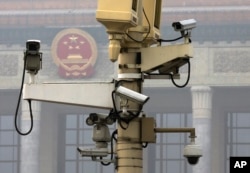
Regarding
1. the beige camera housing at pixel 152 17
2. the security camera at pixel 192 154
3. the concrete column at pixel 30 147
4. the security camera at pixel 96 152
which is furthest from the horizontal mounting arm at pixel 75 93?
the concrete column at pixel 30 147

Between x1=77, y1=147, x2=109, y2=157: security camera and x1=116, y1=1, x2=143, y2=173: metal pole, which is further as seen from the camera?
x1=77, y1=147, x2=109, y2=157: security camera

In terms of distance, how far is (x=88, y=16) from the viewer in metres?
110

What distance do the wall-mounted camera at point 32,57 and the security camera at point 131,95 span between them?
0.71 m

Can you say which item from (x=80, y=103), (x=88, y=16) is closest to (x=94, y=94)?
(x=80, y=103)

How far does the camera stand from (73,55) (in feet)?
336

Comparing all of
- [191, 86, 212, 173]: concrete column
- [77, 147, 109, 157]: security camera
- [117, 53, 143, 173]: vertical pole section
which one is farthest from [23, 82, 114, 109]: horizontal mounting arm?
[191, 86, 212, 173]: concrete column

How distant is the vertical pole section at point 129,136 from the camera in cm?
1115

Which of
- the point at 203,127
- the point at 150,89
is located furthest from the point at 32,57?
the point at 150,89

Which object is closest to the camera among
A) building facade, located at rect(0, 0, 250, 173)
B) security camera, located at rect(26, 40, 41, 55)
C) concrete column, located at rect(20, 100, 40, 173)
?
security camera, located at rect(26, 40, 41, 55)

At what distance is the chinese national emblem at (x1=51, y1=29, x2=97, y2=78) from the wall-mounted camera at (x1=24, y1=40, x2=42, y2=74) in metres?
91.5

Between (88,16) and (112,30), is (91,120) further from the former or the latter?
(88,16)

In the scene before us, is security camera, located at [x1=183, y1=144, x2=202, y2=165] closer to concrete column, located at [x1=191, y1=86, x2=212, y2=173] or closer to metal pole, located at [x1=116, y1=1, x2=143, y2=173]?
metal pole, located at [x1=116, y1=1, x2=143, y2=173]

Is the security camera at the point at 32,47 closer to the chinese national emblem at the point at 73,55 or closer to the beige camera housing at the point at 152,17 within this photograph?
the beige camera housing at the point at 152,17

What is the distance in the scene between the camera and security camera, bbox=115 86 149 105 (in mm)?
10727
